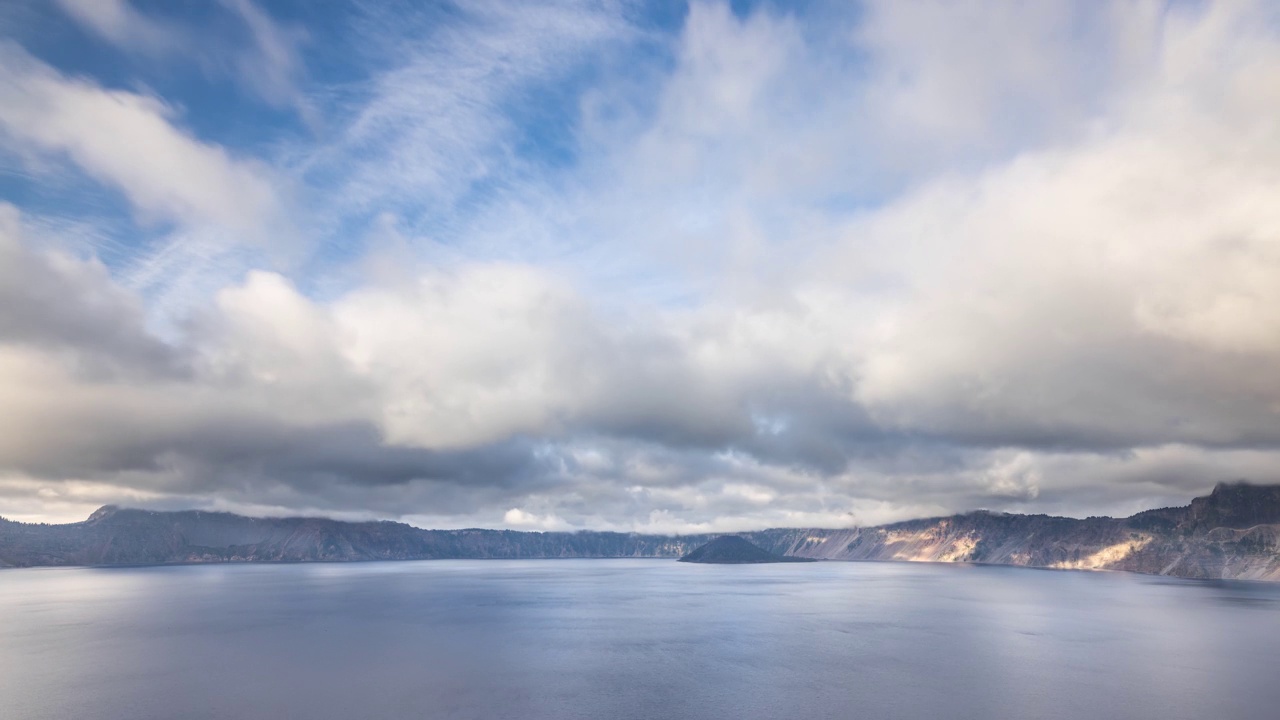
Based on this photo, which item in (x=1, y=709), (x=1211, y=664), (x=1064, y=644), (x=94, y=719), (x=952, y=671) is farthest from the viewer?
(x=1064, y=644)

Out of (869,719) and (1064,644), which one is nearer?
(869,719)

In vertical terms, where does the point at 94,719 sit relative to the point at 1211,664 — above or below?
above

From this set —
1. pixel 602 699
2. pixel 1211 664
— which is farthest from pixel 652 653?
pixel 1211 664

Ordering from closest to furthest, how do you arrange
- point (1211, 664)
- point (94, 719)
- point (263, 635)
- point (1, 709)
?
point (94, 719) < point (1, 709) < point (1211, 664) < point (263, 635)

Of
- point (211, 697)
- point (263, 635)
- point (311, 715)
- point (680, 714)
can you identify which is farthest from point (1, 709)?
point (680, 714)

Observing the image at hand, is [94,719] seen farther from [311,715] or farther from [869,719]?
[869,719]

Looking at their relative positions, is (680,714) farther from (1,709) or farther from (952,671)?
(1,709)

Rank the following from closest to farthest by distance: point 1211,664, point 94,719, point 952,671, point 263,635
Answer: point 94,719
point 952,671
point 1211,664
point 263,635

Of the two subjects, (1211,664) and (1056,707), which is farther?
(1211,664)

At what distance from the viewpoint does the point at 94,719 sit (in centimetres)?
10112

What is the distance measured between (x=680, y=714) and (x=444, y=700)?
41.1 m

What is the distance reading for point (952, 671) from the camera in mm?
141375

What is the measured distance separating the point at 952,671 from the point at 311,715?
12501 centimetres

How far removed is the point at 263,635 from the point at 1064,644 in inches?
9240
